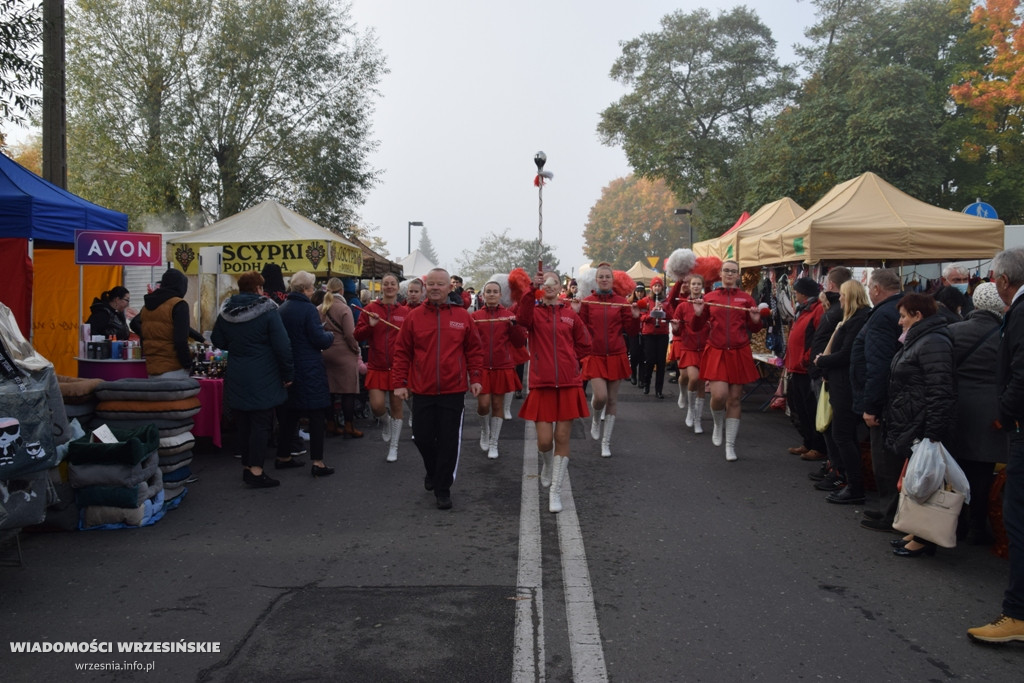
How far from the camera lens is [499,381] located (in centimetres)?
906

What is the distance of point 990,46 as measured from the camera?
28344 mm

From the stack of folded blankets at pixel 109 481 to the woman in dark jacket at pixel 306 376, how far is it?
1.97 meters

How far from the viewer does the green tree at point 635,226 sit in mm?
88000

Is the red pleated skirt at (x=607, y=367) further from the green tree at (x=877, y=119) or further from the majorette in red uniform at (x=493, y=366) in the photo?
the green tree at (x=877, y=119)

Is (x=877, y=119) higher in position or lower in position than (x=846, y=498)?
higher

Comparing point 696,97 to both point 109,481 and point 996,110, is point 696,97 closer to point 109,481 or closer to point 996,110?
point 996,110

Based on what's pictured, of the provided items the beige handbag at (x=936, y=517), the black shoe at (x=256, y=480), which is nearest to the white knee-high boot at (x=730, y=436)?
the beige handbag at (x=936, y=517)

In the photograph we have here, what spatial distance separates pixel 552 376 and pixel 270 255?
692cm

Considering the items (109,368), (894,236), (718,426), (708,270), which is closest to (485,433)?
(718,426)

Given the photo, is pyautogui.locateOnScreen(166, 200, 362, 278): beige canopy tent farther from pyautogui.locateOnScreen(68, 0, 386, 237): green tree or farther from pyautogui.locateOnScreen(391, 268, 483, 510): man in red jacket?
pyautogui.locateOnScreen(68, 0, 386, 237): green tree

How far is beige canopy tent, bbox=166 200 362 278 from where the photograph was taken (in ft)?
39.7

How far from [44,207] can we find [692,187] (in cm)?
3582

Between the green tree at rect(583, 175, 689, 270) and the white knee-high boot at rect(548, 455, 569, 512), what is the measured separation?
264 feet

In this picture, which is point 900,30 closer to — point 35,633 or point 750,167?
point 750,167
